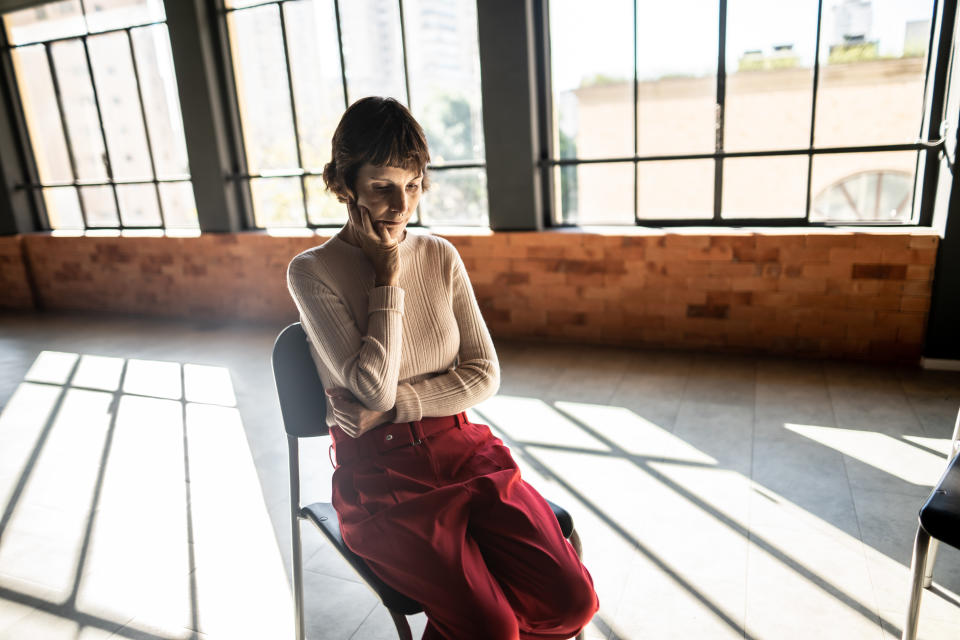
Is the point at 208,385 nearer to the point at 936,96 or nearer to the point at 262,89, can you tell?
the point at 262,89

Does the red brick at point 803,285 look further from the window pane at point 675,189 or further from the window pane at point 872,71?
the window pane at point 872,71

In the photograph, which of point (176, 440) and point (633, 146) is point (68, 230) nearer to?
point (176, 440)

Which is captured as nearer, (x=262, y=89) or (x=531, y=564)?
Answer: (x=531, y=564)

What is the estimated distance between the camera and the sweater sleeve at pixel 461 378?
1362 millimetres

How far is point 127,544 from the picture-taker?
224 cm

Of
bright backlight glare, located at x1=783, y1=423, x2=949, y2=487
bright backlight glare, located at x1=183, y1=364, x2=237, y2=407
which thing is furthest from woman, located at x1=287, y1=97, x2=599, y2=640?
bright backlight glare, located at x1=183, y1=364, x2=237, y2=407

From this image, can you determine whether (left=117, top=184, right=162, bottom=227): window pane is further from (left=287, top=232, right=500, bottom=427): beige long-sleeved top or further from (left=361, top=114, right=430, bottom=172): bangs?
(left=361, top=114, right=430, bottom=172): bangs

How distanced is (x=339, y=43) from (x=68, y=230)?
12.5 feet

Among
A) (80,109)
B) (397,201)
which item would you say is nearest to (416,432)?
(397,201)

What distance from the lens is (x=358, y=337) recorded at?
136 cm

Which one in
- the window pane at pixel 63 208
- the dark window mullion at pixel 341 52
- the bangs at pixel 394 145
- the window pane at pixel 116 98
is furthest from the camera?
the window pane at pixel 63 208

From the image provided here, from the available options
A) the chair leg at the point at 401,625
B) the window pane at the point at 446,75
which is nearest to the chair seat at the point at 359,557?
the chair leg at the point at 401,625

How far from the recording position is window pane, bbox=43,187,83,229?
252 inches

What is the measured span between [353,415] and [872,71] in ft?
12.8
